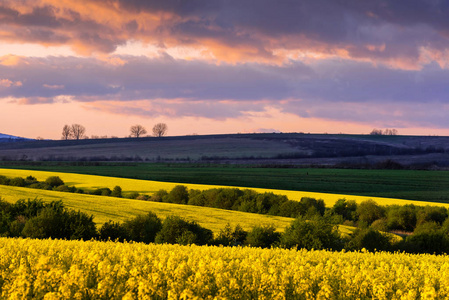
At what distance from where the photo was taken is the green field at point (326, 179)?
57634 mm

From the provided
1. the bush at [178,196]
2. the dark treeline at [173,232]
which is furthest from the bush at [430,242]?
the bush at [178,196]

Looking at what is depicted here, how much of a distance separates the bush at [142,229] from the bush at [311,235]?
5.84 meters

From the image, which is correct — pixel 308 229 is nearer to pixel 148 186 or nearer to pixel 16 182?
pixel 148 186

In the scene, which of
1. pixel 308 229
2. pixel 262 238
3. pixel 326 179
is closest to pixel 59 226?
pixel 262 238

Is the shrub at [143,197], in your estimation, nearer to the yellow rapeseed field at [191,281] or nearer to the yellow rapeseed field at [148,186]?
the yellow rapeseed field at [148,186]

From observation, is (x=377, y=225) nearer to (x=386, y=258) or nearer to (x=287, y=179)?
(x=386, y=258)

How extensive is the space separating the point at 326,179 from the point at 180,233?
160 feet

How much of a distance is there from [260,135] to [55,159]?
5029cm

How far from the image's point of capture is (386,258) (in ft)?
44.5

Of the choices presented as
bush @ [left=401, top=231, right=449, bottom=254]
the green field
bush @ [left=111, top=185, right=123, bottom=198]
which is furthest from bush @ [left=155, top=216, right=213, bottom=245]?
the green field

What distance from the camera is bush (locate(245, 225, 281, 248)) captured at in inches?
844

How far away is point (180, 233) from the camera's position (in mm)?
21094

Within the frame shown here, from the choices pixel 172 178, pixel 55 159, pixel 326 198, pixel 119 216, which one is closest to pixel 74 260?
pixel 119 216

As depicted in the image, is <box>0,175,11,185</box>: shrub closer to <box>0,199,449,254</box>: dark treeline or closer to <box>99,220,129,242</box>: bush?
<box>0,199,449,254</box>: dark treeline
